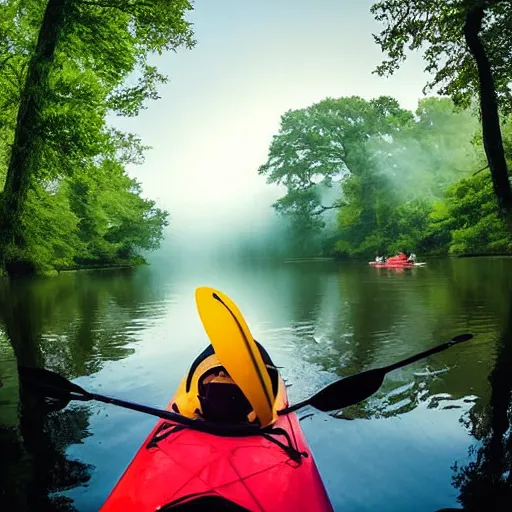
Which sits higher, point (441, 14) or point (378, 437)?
point (441, 14)

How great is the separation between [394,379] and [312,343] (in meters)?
2.98

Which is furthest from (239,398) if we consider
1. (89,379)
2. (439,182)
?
(439,182)

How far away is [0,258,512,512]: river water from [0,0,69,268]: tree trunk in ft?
9.62

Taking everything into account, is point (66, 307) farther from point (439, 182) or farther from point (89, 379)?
point (439, 182)

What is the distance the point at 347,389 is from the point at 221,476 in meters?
1.75

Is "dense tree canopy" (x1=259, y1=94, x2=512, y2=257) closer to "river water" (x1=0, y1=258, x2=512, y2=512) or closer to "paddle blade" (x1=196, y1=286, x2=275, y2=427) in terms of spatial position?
"river water" (x1=0, y1=258, x2=512, y2=512)

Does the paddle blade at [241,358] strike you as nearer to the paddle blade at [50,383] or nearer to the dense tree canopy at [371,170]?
the paddle blade at [50,383]

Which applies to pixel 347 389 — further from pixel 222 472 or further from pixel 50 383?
pixel 50 383

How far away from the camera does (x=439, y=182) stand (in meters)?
45.8

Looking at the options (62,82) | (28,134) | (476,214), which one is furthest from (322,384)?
(476,214)

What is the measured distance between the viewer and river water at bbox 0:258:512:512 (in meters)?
4.19

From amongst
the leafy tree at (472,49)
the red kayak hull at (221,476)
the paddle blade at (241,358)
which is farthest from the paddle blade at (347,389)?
→ the leafy tree at (472,49)

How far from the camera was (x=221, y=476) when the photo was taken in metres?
2.99

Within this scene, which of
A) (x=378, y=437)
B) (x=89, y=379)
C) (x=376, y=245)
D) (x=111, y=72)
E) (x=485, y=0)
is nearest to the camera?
(x=378, y=437)
